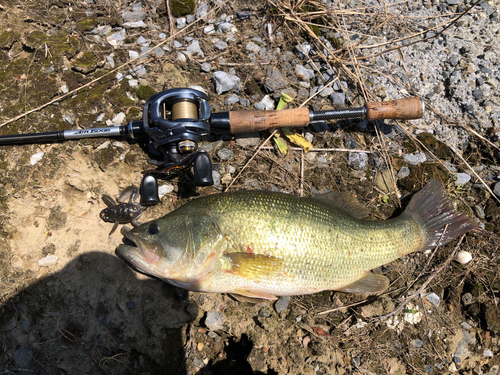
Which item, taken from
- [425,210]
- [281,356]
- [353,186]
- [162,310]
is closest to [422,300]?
[425,210]

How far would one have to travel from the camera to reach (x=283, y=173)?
3.80 meters

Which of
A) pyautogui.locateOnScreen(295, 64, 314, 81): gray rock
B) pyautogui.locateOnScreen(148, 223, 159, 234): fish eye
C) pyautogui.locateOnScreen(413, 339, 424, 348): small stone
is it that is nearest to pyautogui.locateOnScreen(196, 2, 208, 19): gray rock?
pyautogui.locateOnScreen(295, 64, 314, 81): gray rock

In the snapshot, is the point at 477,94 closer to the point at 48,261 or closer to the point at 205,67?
the point at 205,67

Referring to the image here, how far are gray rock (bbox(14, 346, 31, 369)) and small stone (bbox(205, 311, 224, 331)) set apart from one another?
1.75 meters

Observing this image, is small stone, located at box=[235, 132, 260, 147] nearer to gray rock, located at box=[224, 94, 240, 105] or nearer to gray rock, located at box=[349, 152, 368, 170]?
gray rock, located at box=[224, 94, 240, 105]

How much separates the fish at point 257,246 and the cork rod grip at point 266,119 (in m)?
0.94

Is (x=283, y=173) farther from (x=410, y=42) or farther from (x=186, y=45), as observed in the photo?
(x=410, y=42)

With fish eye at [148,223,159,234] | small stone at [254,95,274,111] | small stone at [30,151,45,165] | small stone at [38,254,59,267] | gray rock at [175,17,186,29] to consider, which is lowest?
small stone at [38,254,59,267]

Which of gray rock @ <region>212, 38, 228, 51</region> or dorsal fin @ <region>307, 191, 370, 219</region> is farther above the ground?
gray rock @ <region>212, 38, 228, 51</region>

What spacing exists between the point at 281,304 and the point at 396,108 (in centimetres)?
271

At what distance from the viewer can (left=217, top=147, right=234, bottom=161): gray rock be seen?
3715mm

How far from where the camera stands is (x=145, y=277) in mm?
3240

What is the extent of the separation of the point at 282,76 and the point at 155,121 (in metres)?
2.05

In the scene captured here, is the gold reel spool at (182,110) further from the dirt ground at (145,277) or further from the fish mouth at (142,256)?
the fish mouth at (142,256)
